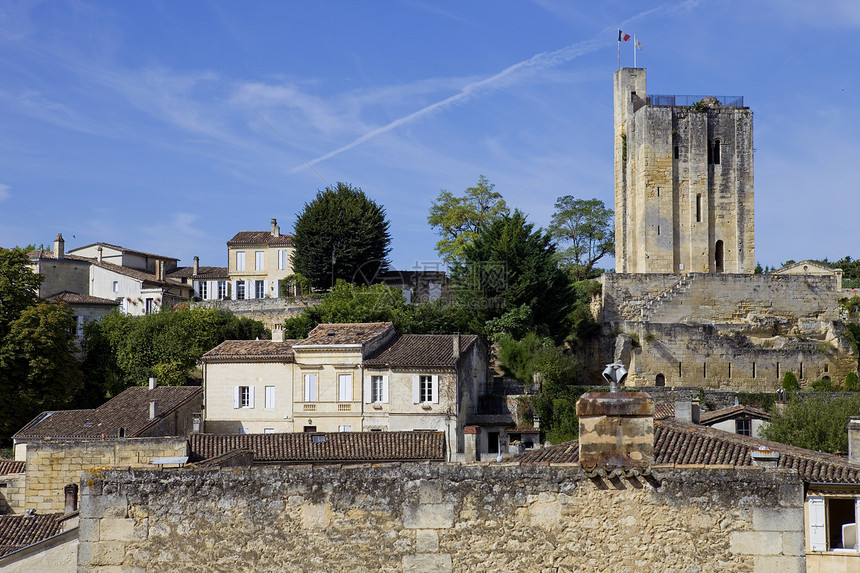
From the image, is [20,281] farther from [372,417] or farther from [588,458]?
[588,458]

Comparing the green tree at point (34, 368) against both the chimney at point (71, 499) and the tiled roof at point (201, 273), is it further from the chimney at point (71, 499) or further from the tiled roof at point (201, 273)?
the tiled roof at point (201, 273)

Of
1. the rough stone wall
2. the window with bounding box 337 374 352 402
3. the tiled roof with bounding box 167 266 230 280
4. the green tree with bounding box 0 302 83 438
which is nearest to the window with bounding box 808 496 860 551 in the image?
the rough stone wall

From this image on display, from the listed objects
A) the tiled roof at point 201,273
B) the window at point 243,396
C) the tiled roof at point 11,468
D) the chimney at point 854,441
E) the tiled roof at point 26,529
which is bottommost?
the tiled roof at point 11,468

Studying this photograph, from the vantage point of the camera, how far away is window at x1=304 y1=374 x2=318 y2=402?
3844 cm

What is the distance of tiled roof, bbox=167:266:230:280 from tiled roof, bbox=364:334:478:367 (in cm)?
2694

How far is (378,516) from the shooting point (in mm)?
8789

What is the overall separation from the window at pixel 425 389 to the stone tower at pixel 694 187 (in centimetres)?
2136

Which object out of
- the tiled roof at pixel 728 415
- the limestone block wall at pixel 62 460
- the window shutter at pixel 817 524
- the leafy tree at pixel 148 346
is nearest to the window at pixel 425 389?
the tiled roof at pixel 728 415

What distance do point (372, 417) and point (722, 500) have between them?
29392 millimetres

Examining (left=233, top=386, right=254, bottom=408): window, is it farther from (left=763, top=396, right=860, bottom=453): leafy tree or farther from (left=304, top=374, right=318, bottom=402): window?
(left=763, top=396, right=860, bottom=453): leafy tree

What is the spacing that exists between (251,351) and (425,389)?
7901 mm

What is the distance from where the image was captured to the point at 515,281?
45969 mm

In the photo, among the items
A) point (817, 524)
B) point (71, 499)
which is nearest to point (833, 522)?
point (817, 524)

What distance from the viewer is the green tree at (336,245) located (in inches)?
2263
